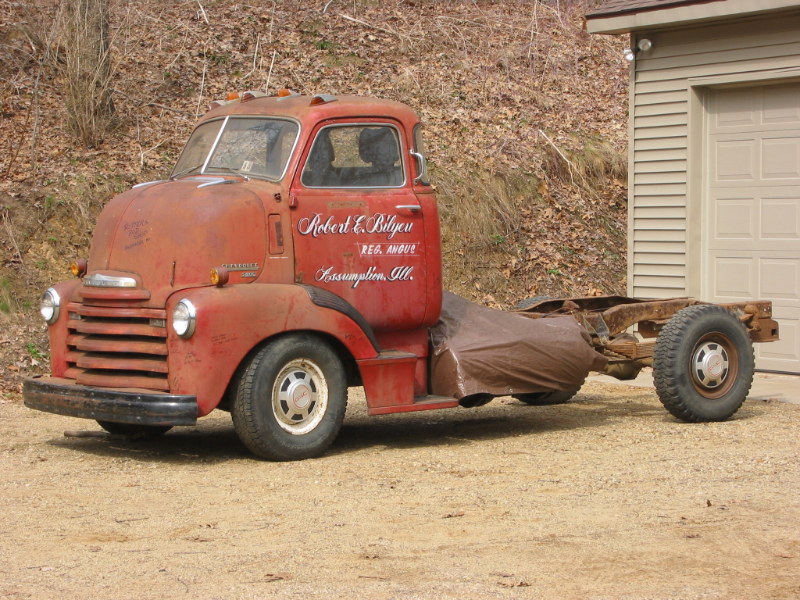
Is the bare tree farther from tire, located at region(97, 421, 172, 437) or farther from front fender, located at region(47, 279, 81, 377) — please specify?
front fender, located at region(47, 279, 81, 377)

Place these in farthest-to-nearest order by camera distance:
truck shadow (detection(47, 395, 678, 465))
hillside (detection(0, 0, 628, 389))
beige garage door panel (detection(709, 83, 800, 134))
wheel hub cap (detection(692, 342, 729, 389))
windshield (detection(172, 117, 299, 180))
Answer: hillside (detection(0, 0, 628, 389)), beige garage door panel (detection(709, 83, 800, 134)), wheel hub cap (detection(692, 342, 729, 389)), truck shadow (detection(47, 395, 678, 465)), windshield (detection(172, 117, 299, 180))

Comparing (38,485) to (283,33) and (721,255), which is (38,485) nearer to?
(721,255)

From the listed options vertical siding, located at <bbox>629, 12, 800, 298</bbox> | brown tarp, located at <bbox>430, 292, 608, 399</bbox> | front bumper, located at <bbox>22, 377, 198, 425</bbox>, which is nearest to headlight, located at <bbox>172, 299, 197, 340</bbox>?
front bumper, located at <bbox>22, 377, 198, 425</bbox>

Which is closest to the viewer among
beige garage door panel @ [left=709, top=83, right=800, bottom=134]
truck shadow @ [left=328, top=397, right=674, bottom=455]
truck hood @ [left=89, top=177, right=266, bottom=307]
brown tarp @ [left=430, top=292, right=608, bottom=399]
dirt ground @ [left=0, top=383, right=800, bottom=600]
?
dirt ground @ [left=0, top=383, right=800, bottom=600]

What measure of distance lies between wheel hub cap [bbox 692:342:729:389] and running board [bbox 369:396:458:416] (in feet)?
6.95

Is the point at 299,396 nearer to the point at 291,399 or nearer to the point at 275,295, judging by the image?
the point at 291,399

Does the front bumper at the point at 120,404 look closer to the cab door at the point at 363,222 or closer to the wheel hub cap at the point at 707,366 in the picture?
the cab door at the point at 363,222

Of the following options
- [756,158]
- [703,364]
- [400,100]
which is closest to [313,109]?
[703,364]

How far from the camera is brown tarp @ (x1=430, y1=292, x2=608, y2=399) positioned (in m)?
7.54

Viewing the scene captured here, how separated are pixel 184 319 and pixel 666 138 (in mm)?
7113

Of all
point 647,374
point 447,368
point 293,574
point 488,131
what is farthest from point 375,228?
point 488,131

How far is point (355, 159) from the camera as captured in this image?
295 inches

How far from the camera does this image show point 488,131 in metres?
17.4

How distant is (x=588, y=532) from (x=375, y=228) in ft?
10.0
